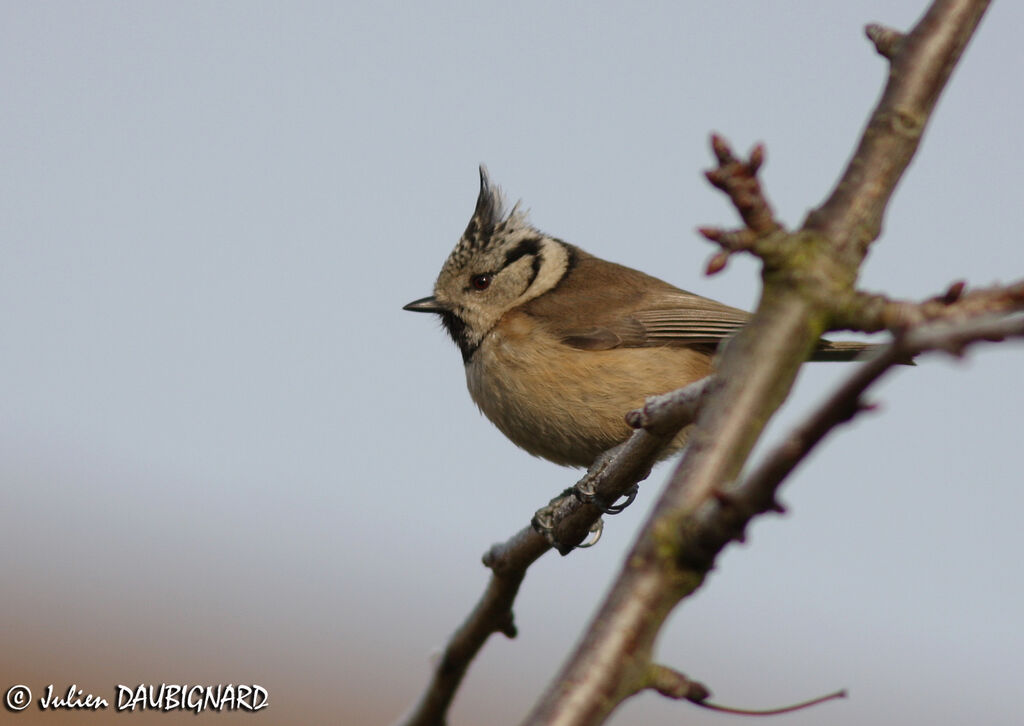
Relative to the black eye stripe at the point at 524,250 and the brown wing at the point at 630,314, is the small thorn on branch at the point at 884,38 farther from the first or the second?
the black eye stripe at the point at 524,250

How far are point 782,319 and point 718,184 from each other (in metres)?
0.26

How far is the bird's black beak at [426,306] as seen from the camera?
586 cm

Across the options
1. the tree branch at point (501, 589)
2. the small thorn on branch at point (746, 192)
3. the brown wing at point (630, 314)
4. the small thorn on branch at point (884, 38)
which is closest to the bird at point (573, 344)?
the brown wing at point (630, 314)

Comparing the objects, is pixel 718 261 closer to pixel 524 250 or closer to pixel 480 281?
pixel 480 281

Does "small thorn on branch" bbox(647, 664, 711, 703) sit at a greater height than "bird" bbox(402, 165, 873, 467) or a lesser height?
lesser

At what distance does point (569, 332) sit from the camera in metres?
5.17

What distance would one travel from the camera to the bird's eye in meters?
5.85

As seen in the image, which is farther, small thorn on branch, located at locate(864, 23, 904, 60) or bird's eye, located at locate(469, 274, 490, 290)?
bird's eye, located at locate(469, 274, 490, 290)

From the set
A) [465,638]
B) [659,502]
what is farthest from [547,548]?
[659,502]

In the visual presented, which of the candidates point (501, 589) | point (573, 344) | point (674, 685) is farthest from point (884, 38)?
point (573, 344)

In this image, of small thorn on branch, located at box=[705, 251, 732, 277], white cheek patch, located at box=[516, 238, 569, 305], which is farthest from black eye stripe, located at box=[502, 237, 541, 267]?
small thorn on branch, located at box=[705, 251, 732, 277]

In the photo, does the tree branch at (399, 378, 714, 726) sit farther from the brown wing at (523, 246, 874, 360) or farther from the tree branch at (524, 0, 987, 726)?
the tree branch at (524, 0, 987, 726)

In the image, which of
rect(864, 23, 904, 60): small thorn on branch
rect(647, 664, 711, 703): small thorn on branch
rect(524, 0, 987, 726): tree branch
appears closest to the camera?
rect(524, 0, 987, 726): tree branch

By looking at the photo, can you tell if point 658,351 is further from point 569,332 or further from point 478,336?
point 478,336
